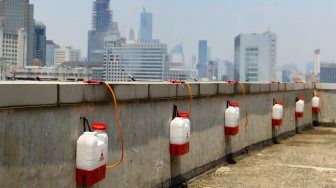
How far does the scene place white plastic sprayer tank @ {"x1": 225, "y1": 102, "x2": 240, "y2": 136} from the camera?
9.07m

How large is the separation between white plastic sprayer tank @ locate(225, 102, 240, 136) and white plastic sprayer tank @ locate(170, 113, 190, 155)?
2.38 metres

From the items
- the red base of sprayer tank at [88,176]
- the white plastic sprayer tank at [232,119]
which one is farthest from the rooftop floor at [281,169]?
the red base of sprayer tank at [88,176]

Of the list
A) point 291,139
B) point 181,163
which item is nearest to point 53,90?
point 181,163

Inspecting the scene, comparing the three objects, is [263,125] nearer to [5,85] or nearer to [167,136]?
[167,136]

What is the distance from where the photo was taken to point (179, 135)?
685 cm

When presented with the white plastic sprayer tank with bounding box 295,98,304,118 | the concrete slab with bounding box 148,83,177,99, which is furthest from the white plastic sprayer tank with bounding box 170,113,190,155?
the white plastic sprayer tank with bounding box 295,98,304,118

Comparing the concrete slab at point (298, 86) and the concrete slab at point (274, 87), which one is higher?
the concrete slab at point (298, 86)

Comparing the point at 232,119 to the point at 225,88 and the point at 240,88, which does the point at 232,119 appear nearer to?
the point at 225,88

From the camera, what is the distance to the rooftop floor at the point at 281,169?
300 inches

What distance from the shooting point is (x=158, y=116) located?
21.8 ft

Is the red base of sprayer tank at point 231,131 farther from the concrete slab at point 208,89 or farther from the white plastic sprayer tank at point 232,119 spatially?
the concrete slab at point 208,89

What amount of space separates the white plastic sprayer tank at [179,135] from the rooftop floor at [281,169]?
85 centimetres

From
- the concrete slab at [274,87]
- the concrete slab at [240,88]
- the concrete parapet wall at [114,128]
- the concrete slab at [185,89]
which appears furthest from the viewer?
the concrete slab at [274,87]

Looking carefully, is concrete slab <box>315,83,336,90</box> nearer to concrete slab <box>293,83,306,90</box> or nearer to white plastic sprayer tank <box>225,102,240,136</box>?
concrete slab <box>293,83,306,90</box>
